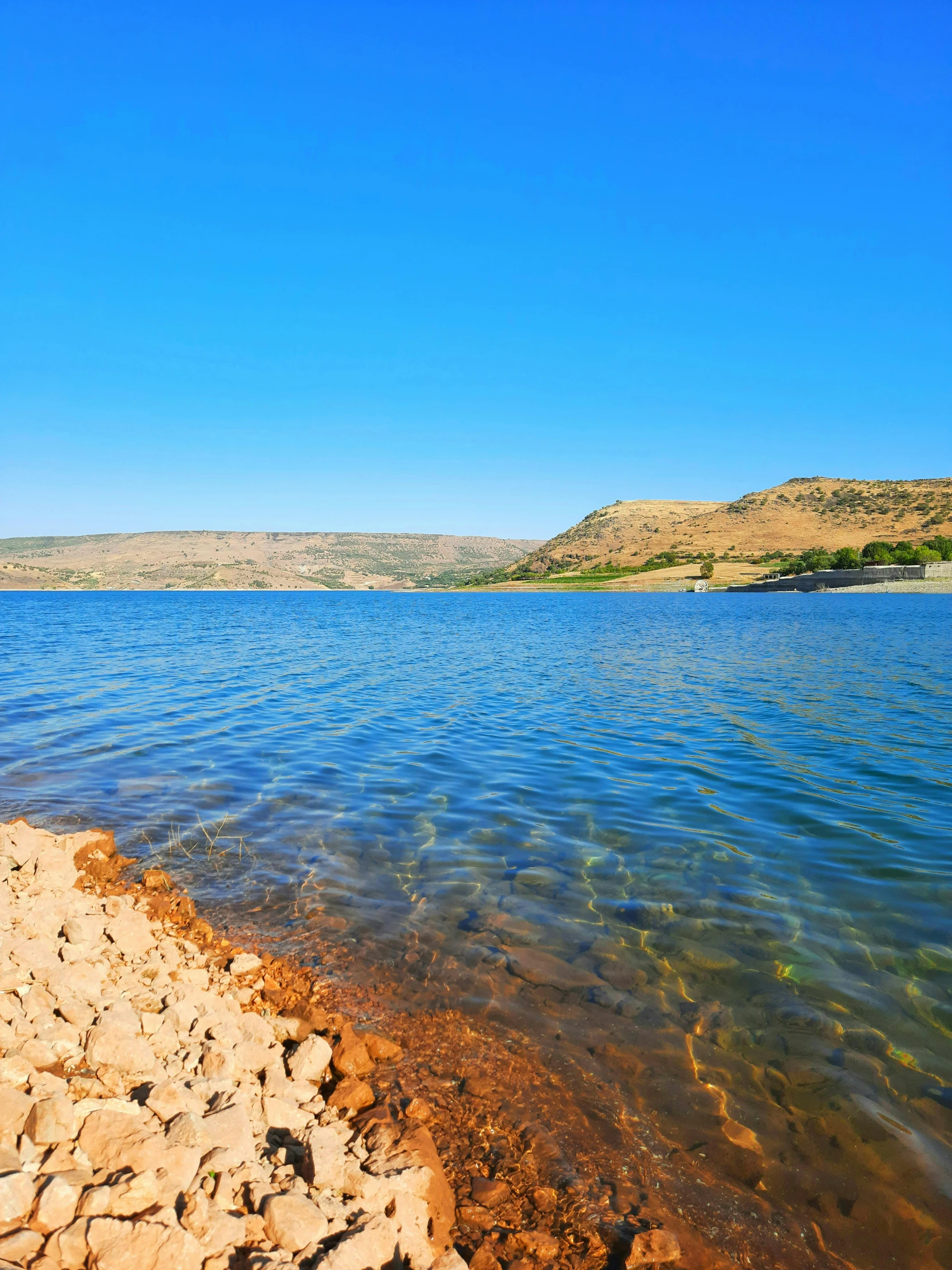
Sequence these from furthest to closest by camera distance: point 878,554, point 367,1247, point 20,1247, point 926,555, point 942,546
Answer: point 878,554 → point 942,546 → point 926,555 → point 367,1247 → point 20,1247

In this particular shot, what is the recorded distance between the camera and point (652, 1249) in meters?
3.60

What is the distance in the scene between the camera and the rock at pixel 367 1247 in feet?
10.2

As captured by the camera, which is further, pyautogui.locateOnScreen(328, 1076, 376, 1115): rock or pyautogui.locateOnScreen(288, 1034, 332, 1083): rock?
pyautogui.locateOnScreen(288, 1034, 332, 1083): rock

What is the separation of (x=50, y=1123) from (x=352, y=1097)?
173cm

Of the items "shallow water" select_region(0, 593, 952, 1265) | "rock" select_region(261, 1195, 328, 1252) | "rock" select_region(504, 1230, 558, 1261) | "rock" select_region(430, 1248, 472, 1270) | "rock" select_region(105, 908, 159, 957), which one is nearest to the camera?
"rock" select_region(261, 1195, 328, 1252)

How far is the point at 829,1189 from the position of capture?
4.19 m

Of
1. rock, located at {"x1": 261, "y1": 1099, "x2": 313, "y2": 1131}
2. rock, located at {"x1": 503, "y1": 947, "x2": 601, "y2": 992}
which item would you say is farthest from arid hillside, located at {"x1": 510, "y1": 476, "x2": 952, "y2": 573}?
rock, located at {"x1": 261, "y1": 1099, "x2": 313, "y2": 1131}

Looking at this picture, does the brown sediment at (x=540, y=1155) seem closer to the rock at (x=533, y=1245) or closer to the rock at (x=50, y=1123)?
the rock at (x=533, y=1245)

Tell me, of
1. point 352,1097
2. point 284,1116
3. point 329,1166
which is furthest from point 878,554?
point 329,1166

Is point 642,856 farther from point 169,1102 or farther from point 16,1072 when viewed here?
point 16,1072

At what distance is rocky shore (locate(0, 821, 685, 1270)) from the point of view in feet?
10.0

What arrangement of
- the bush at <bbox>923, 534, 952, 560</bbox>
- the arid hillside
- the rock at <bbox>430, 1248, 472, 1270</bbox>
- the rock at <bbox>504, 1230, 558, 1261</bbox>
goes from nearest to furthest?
the rock at <bbox>430, 1248, 472, 1270</bbox>
the rock at <bbox>504, 1230, 558, 1261</bbox>
the bush at <bbox>923, 534, 952, 560</bbox>
the arid hillside

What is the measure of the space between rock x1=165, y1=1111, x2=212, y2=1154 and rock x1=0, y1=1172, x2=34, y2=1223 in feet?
2.16

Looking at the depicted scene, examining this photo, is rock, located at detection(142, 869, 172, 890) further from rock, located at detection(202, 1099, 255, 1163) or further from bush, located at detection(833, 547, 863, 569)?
bush, located at detection(833, 547, 863, 569)
